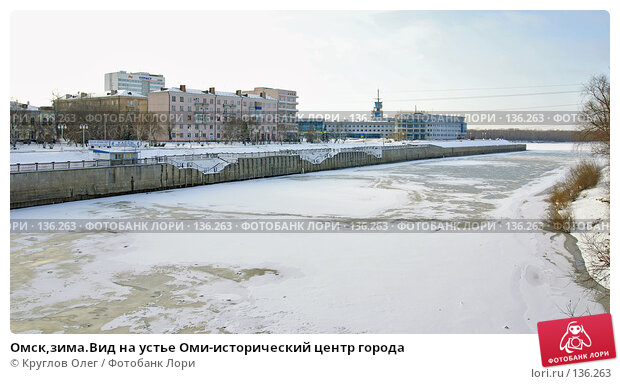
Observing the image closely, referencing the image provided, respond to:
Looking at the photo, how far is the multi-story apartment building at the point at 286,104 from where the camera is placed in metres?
128

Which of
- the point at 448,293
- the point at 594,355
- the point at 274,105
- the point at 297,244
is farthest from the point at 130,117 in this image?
the point at 594,355

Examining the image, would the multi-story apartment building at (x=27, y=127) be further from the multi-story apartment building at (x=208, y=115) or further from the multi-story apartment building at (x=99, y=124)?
the multi-story apartment building at (x=208, y=115)

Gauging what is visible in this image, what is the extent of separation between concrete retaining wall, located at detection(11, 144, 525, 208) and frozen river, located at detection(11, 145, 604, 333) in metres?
1.95

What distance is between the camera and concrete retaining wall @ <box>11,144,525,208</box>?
29.1m

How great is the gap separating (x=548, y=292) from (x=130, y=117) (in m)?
70.6

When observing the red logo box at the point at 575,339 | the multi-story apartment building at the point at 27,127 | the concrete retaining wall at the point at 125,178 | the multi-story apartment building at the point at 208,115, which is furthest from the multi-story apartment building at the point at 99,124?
the red logo box at the point at 575,339

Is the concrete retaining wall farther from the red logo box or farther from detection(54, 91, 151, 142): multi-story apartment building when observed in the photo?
the red logo box

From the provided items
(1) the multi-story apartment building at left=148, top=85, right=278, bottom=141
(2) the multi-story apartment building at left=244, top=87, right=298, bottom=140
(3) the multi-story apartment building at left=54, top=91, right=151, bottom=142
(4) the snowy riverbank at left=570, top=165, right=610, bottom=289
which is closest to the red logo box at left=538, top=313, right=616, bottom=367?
(4) the snowy riverbank at left=570, top=165, right=610, bottom=289

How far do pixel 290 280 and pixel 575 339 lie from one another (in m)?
8.95

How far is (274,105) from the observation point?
12319 cm

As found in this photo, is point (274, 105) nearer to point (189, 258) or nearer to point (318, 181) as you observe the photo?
point (318, 181)

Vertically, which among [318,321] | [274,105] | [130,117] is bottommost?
[318,321]

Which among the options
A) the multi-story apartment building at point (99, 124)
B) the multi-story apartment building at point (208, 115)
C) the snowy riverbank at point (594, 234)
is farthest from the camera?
the multi-story apartment building at point (208, 115)

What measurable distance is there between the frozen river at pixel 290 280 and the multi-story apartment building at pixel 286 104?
102318 millimetres
